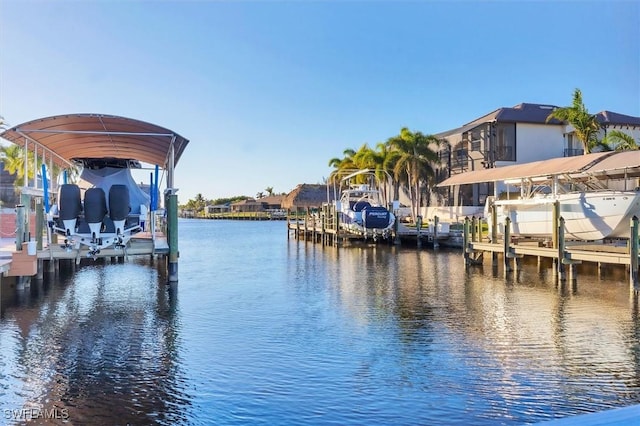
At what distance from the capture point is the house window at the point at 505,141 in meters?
42.6

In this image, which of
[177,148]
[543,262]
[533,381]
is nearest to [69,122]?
[177,148]

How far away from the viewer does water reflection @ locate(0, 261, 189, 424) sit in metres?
6.79

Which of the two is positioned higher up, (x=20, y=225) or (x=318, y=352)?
(x=20, y=225)

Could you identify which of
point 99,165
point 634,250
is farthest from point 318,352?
point 99,165

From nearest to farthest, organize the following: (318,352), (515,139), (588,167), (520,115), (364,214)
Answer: (318,352)
(588,167)
(364,214)
(515,139)
(520,115)

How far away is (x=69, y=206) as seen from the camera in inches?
481

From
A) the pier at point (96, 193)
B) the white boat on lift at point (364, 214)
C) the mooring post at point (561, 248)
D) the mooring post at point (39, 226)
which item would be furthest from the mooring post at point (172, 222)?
the white boat on lift at point (364, 214)

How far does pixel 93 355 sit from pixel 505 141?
39.0 m

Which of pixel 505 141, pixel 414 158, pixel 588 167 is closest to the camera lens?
pixel 588 167

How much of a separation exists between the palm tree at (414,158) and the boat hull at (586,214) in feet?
79.8

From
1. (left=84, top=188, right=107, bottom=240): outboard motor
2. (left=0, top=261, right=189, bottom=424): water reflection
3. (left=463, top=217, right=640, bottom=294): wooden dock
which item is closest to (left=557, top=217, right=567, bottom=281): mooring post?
(left=463, top=217, right=640, bottom=294): wooden dock

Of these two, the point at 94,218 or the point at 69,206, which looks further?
the point at 94,218

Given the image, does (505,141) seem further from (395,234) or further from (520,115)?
(395,234)

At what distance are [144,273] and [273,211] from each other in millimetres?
100583
